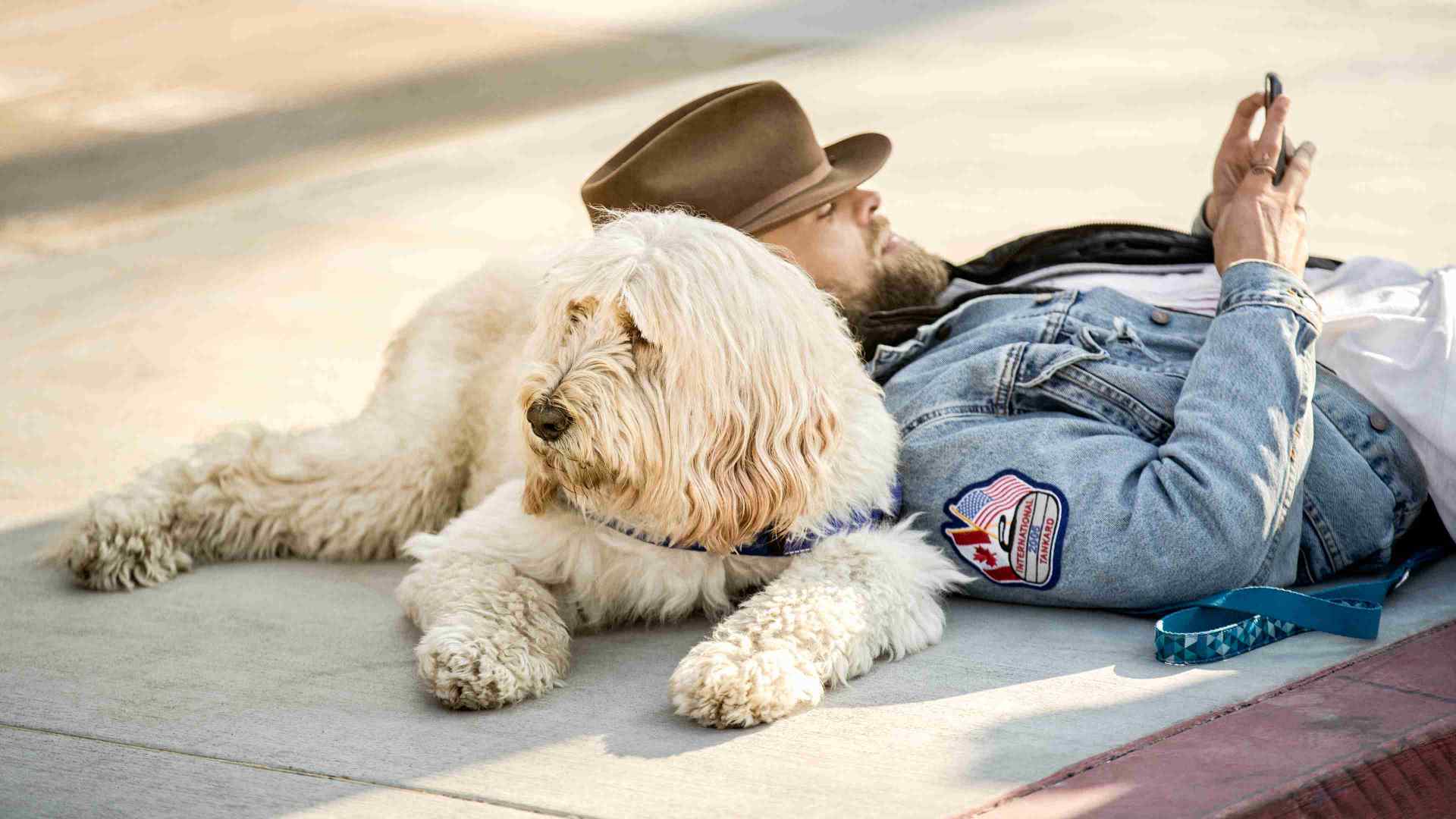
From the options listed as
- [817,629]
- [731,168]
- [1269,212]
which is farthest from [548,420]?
[1269,212]

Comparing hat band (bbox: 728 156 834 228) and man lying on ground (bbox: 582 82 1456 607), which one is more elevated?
hat band (bbox: 728 156 834 228)

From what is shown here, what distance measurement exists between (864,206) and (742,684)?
203cm

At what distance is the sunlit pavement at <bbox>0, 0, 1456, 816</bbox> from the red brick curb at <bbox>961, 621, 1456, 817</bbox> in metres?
0.10

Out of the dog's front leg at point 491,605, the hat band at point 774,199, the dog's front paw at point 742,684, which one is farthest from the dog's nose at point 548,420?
the hat band at point 774,199

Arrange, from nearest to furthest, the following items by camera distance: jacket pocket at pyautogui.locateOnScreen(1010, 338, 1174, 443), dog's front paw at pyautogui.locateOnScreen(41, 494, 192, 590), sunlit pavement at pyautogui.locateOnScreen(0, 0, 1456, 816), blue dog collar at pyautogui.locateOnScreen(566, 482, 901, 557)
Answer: sunlit pavement at pyautogui.locateOnScreen(0, 0, 1456, 816), blue dog collar at pyautogui.locateOnScreen(566, 482, 901, 557), jacket pocket at pyautogui.locateOnScreen(1010, 338, 1174, 443), dog's front paw at pyautogui.locateOnScreen(41, 494, 192, 590)

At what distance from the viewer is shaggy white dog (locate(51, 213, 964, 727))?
3.14 meters

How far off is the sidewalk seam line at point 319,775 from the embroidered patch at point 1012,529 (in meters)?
1.40

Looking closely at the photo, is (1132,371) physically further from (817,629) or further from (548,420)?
(548,420)

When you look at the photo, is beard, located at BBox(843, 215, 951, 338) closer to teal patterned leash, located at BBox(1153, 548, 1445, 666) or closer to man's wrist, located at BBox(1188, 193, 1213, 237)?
man's wrist, located at BBox(1188, 193, 1213, 237)

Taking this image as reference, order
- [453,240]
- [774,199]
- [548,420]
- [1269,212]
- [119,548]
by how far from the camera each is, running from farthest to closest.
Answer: [453,240]
[774,199]
[119,548]
[1269,212]
[548,420]

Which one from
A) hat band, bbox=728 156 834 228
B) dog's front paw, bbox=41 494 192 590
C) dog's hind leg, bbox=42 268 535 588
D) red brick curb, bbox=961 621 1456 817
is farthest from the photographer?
dog's hind leg, bbox=42 268 535 588

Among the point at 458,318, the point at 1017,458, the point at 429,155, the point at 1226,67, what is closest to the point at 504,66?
the point at 429,155

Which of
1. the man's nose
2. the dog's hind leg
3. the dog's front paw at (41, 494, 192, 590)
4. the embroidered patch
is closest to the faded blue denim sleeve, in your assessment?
the embroidered patch

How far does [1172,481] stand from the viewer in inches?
137
